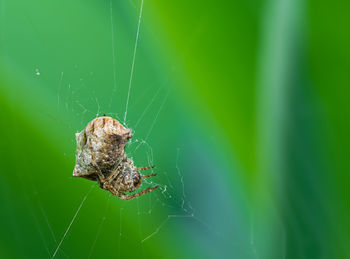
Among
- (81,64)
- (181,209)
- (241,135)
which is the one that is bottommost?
(181,209)

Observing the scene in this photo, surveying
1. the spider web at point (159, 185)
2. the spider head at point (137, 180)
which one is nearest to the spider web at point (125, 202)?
the spider web at point (159, 185)

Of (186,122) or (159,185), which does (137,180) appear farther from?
(186,122)

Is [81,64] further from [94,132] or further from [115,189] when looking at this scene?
[115,189]

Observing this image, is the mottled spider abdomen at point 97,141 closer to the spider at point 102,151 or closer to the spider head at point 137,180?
the spider at point 102,151

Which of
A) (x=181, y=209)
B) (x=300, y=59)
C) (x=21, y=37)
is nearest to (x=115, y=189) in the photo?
(x=181, y=209)

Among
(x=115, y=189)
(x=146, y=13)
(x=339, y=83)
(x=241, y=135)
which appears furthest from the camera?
(x=115, y=189)

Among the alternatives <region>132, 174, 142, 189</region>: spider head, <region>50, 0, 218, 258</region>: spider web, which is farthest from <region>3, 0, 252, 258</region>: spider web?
<region>132, 174, 142, 189</region>: spider head

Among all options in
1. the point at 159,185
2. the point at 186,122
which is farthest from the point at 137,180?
the point at 186,122
